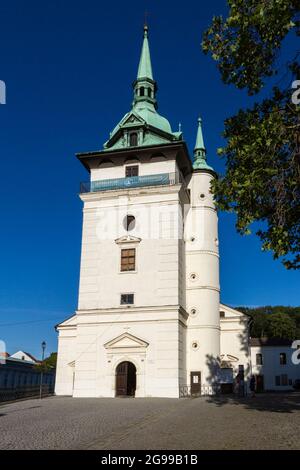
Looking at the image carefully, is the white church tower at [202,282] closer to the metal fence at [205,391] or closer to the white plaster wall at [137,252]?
the metal fence at [205,391]

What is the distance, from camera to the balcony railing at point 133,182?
33.4m

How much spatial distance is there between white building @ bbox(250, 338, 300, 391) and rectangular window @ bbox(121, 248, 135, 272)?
1080 inches

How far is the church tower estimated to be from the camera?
1198 inches

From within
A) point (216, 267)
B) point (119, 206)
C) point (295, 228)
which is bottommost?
point (295, 228)

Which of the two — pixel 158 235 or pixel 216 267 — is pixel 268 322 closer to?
pixel 216 267

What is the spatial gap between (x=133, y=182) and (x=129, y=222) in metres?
2.77

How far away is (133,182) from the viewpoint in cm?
3391

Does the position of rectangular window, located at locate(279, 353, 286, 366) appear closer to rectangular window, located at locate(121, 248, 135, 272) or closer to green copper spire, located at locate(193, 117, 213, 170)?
green copper spire, located at locate(193, 117, 213, 170)

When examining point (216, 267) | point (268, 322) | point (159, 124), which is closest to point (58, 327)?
point (216, 267)

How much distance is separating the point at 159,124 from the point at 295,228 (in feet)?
77.3

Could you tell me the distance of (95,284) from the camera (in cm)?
3231

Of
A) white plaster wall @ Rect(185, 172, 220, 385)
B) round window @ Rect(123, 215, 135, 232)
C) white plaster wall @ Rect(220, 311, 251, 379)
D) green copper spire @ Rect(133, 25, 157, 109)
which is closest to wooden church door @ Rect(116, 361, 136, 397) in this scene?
white plaster wall @ Rect(185, 172, 220, 385)

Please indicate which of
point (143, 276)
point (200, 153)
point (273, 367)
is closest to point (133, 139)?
point (200, 153)
